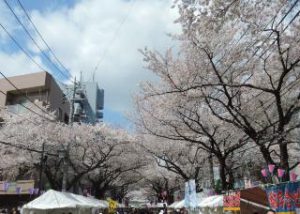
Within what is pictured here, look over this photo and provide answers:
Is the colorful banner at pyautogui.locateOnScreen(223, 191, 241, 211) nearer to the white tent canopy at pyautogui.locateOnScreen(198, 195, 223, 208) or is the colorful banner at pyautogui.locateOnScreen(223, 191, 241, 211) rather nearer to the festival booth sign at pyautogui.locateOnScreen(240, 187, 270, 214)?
the festival booth sign at pyautogui.locateOnScreen(240, 187, 270, 214)

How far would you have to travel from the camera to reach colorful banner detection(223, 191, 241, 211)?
13355 mm

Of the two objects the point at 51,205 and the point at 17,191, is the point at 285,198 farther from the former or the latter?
the point at 17,191

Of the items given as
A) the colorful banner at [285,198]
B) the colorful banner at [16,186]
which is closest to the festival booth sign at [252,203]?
the colorful banner at [285,198]

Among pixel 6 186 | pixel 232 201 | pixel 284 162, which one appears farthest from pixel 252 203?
pixel 6 186

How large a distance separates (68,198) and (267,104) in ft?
32.3

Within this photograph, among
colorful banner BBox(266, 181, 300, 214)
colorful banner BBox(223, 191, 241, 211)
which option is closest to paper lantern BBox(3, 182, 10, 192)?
colorful banner BBox(223, 191, 241, 211)

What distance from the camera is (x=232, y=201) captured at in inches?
549

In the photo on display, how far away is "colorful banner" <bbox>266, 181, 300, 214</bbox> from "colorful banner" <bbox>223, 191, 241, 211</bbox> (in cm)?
389

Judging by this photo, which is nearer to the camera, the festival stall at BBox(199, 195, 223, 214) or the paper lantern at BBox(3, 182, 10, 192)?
the festival stall at BBox(199, 195, 223, 214)

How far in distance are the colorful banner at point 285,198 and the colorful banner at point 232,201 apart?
3.89 m

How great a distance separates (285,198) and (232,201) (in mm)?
Result: 5310

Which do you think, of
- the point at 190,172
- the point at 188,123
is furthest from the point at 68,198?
the point at 190,172

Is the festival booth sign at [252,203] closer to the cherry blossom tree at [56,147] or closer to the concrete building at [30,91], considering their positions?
the cherry blossom tree at [56,147]

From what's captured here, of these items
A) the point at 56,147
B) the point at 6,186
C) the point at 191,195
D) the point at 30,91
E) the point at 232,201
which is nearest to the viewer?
the point at 232,201
